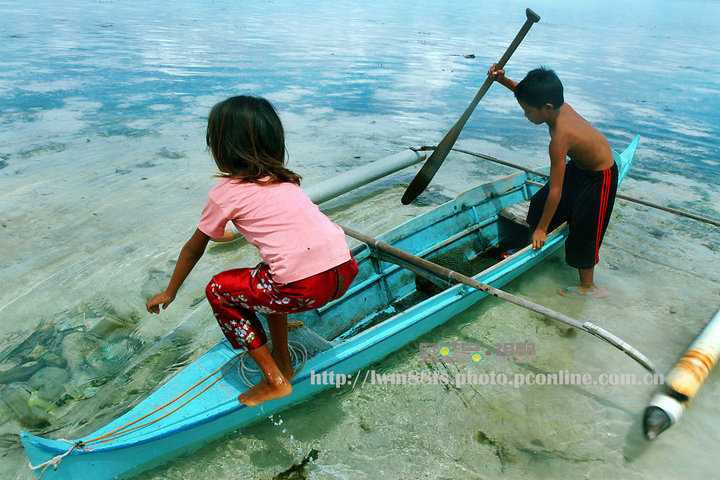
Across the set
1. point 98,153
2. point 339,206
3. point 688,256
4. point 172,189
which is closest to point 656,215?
point 688,256

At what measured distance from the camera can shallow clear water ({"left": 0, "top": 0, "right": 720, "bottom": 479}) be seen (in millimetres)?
2938

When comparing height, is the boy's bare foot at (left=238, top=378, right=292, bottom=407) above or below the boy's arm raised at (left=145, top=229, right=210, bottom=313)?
below

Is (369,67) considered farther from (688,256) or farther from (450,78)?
(688,256)

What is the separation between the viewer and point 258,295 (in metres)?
2.28

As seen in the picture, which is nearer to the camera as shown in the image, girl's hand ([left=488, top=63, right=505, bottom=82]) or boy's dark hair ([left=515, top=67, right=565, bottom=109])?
boy's dark hair ([left=515, top=67, right=565, bottom=109])

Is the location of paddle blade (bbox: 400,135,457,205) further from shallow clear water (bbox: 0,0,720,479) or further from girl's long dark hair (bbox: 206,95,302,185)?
girl's long dark hair (bbox: 206,95,302,185)

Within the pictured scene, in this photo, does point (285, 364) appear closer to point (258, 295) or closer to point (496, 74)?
point (258, 295)

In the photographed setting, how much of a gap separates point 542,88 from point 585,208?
117cm

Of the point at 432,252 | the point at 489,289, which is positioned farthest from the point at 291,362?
the point at 432,252

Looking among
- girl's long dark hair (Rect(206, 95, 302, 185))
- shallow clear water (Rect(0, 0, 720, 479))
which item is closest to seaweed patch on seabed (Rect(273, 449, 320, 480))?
shallow clear water (Rect(0, 0, 720, 479))

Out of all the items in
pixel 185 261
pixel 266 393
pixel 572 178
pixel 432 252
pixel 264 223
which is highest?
pixel 264 223

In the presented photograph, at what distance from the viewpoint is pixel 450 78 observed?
1320 centimetres

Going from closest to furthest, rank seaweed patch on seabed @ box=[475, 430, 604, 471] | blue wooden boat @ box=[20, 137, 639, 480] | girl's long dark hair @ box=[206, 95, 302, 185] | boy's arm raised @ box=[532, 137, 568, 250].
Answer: girl's long dark hair @ box=[206, 95, 302, 185], blue wooden boat @ box=[20, 137, 639, 480], seaweed patch on seabed @ box=[475, 430, 604, 471], boy's arm raised @ box=[532, 137, 568, 250]

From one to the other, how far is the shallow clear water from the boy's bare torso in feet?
4.47
